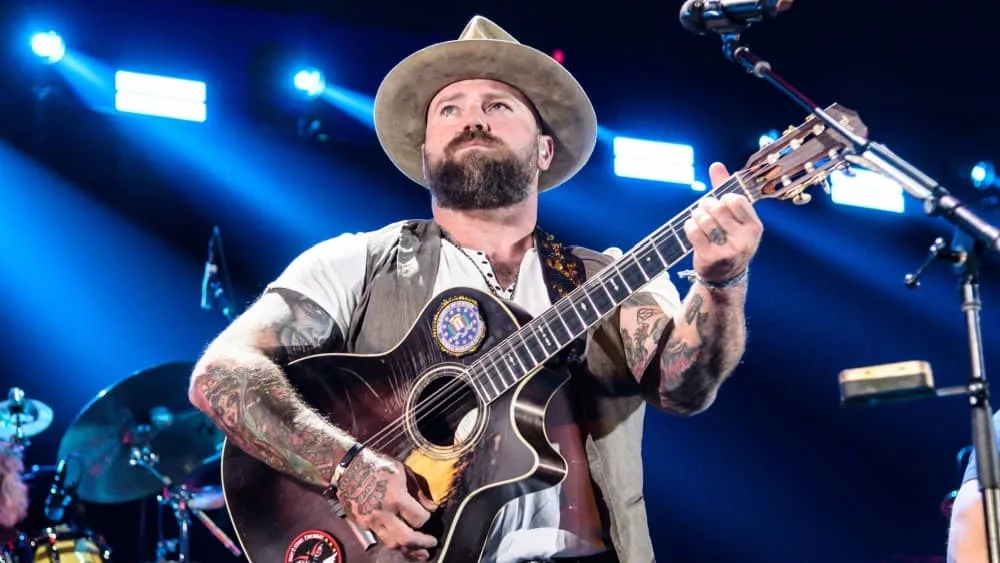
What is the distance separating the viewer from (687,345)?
3.18 m

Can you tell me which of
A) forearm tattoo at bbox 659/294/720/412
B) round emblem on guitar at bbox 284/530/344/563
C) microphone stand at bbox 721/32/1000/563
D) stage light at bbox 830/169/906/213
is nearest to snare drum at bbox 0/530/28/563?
round emblem on guitar at bbox 284/530/344/563

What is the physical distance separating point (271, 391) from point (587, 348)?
94 cm

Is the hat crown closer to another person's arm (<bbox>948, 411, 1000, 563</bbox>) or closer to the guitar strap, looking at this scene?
the guitar strap

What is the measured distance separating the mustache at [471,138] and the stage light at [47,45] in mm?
5197

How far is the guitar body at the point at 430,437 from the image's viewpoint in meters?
2.88

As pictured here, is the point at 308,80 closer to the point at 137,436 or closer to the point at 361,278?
the point at 137,436

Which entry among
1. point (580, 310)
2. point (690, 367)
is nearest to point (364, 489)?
point (580, 310)

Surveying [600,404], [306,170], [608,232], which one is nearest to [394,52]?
[306,170]

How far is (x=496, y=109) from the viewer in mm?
3801

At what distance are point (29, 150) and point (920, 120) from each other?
24.6ft

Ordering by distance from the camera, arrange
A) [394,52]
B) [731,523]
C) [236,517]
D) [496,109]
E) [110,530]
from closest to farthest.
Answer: [236,517]
[496,109]
[110,530]
[394,52]
[731,523]

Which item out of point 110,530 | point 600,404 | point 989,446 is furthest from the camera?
point 110,530

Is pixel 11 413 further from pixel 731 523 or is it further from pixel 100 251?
pixel 731 523

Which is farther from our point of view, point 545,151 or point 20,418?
point 20,418
